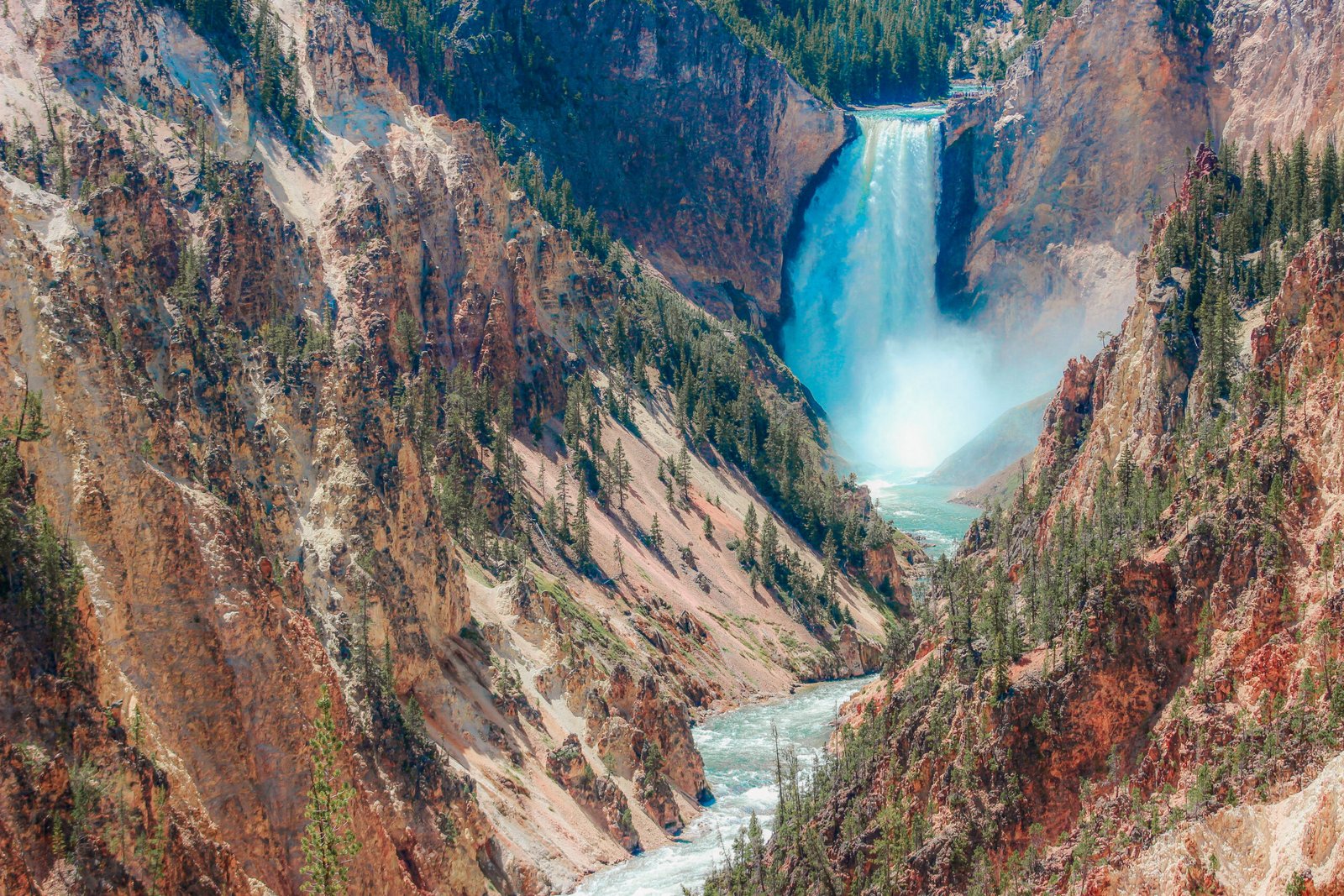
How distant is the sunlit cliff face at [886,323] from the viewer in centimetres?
17875

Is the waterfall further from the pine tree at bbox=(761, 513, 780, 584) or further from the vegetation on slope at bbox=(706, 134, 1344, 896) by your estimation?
the vegetation on slope at bbox=(706, 134, 1344, 896)

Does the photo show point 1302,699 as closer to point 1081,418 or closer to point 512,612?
point 512,612

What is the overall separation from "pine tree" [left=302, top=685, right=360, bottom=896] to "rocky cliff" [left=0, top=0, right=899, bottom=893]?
1.36m

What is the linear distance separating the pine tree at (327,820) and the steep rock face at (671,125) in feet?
426

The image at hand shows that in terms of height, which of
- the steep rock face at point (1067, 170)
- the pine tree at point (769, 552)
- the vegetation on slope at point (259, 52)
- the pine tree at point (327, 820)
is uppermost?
the vegetation on slope at point (259, 52)

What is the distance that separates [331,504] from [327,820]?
23508 millimetres

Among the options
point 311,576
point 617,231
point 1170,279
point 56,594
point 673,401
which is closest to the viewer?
point 56,594

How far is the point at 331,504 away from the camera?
62281 millimetres

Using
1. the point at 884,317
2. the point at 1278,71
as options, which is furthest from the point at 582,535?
the point at 884,317

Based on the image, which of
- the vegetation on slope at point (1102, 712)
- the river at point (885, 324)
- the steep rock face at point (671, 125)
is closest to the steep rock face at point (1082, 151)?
the river at point (885, 324)

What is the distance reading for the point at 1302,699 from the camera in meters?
40.1

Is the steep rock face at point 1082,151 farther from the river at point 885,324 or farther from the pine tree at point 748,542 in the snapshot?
the pine tree at point 748,542

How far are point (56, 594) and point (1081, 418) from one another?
234ft

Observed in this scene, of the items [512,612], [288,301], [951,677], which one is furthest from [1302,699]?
[288,301]
